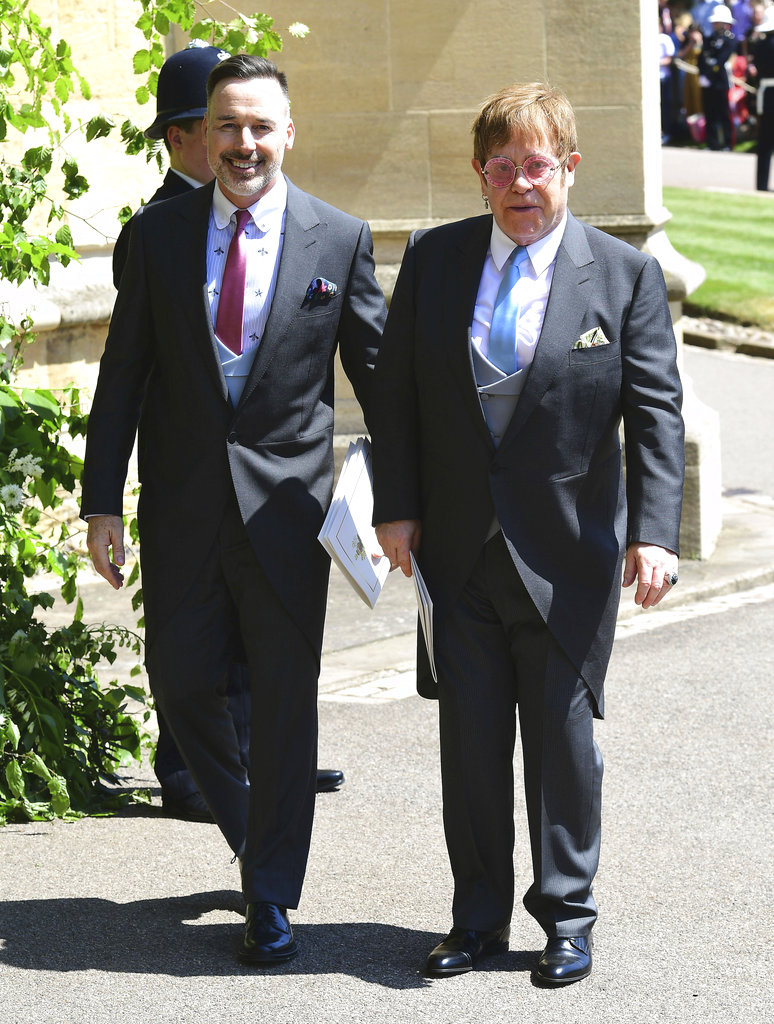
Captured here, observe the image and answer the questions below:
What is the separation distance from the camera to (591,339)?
3729 mm

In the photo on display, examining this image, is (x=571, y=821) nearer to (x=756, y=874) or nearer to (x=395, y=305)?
(x=756, y=874)

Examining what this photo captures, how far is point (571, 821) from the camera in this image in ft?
12.5

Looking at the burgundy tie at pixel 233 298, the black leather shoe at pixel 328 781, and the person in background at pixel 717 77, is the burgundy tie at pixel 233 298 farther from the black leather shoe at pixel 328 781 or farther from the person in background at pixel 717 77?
the person in background at pixel 717 77

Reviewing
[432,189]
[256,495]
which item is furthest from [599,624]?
[432,189]

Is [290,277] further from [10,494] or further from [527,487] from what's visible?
[10,494]

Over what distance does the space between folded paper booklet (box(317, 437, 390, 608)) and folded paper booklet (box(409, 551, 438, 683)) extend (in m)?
0.13

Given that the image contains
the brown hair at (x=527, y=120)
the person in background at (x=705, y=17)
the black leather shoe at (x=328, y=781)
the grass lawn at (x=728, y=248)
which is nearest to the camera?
the brown hair at (x=527, y=120)

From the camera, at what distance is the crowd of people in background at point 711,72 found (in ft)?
89.9

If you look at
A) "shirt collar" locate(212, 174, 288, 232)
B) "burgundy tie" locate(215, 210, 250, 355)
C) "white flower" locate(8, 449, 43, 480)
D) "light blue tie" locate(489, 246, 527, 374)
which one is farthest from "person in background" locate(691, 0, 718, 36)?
"light blue tie" locate(489, 246, 527, 374)

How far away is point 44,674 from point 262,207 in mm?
1747

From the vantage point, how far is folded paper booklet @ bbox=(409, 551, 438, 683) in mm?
3789

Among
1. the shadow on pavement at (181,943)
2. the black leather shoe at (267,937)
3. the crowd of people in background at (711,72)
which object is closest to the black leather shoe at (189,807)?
the shadow on pavement at (181,943)

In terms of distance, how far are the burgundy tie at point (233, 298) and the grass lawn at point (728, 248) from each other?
40.0ft

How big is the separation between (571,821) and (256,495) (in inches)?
41.5
